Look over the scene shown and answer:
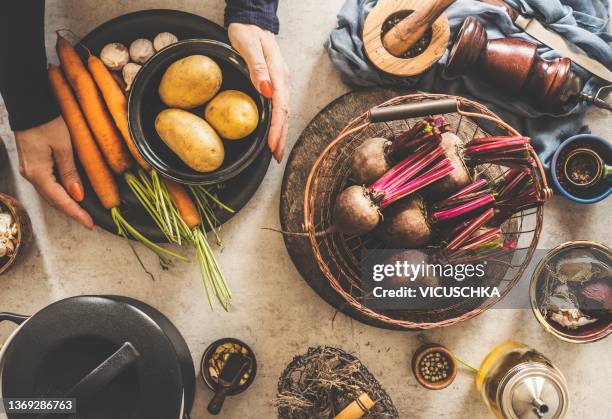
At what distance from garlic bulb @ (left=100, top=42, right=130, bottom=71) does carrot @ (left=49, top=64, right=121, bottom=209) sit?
110mm

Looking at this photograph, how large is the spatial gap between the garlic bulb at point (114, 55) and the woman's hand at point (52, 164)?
0.17 meters

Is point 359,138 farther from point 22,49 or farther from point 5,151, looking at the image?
point 5,151

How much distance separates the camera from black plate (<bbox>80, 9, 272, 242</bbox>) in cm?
118

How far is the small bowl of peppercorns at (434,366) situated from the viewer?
124 centimetres

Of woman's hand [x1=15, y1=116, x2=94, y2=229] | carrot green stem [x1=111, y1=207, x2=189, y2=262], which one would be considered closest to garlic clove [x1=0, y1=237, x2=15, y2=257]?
woman's hand [x1=15, y1=116, x2=94, y2=229]

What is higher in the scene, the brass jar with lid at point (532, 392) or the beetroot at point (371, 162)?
the beetroot at point (371, 162)

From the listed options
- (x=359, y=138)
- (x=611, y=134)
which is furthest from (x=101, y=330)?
(x=611, y=134)

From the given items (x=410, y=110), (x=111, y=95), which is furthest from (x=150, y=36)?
(x=410, y=110)

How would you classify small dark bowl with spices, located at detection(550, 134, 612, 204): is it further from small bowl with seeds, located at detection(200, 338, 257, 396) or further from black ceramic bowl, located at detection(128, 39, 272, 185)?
small bowl with seeds, located at detection(200, 338, 257, 396)

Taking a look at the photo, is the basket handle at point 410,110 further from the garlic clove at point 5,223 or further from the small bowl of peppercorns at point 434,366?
the garlic clove at point 5,223

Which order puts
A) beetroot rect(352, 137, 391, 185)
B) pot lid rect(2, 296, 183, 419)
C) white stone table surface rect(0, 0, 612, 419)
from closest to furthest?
pot lid rect(2, 296, 183, 419)
beetroot rect(352, 137, 391, 185)
white stone table surface rect(0, 0, 612, 419)

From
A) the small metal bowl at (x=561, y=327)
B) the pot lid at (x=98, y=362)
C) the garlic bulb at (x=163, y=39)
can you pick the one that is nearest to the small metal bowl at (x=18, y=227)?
the pot lid at (x=98, y=362)

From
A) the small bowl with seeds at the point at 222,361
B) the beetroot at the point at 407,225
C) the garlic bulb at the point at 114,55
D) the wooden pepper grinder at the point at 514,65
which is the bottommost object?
the small bowl with seeds at the point at 222,361

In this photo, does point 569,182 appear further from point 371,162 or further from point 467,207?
point 371,162
